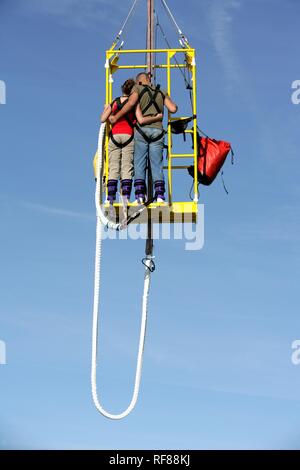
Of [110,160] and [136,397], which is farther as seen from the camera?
[110,160]

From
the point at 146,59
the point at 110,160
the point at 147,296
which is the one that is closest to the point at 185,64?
the point at 146,59

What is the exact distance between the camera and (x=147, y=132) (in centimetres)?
2219

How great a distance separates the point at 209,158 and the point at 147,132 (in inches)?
56.4

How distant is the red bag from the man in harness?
916mm

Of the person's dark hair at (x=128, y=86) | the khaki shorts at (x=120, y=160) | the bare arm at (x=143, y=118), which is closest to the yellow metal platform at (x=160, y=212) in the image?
the khaki shorts at (x=120, y=160)

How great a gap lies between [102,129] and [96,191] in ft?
4.12

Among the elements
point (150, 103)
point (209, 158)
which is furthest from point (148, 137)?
point (209, 158)

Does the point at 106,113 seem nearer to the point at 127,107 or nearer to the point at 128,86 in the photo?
the point at 127,107

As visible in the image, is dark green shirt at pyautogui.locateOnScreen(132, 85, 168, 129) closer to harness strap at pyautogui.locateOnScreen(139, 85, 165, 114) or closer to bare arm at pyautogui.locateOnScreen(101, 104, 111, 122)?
harness strap at pyautogui.locateOnScreen(139, 85, 165, 114)

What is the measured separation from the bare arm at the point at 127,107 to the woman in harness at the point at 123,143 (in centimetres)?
6

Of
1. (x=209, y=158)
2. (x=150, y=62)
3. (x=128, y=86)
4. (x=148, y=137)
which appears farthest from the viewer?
(x=209, y=158)

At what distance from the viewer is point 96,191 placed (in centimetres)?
2167
